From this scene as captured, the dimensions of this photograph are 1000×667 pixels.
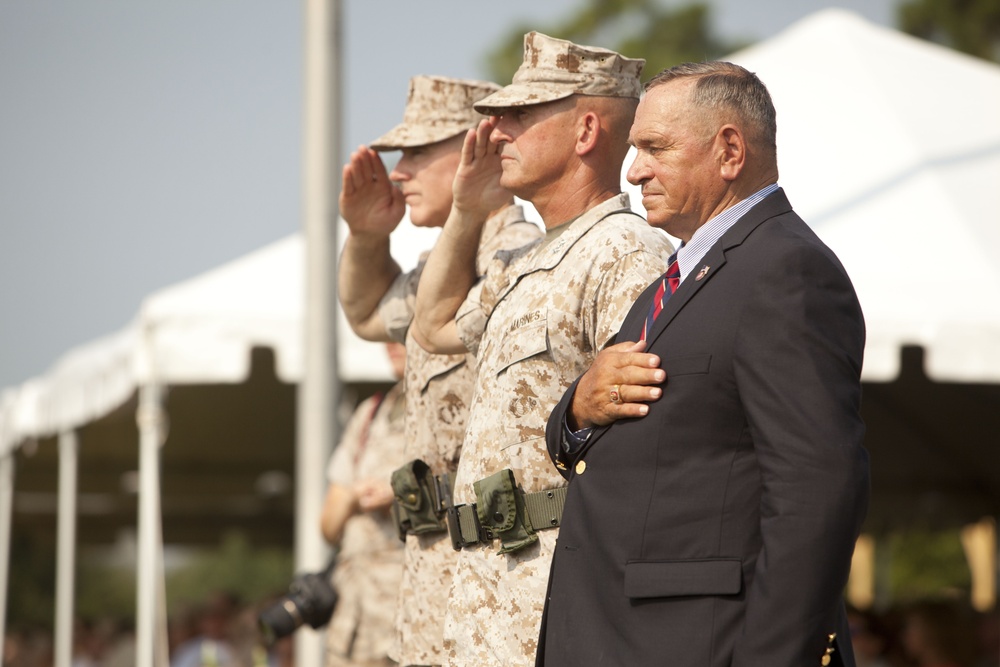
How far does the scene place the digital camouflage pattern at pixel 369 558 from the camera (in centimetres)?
465

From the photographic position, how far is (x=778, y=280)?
2.03 meters

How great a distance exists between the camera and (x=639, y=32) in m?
34.1

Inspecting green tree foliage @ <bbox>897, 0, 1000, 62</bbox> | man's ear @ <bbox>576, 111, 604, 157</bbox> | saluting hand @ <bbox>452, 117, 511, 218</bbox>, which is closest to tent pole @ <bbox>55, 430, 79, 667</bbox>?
saluting hand @ <bbox>452, 117, 511, 218</bbox>

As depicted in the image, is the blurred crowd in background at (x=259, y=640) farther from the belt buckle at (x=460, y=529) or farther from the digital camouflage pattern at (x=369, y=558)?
the belt buckle at (x=460, y=529)

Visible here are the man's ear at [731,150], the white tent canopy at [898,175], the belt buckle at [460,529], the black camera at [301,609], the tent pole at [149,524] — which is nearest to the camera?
the man's ear at [731,150]

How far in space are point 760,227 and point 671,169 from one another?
7.5 inches

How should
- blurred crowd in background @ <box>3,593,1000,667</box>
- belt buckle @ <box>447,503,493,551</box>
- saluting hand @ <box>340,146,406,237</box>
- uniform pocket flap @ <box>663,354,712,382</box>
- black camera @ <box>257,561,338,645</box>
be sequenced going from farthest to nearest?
blurred crowd in background @ <box>3,593,1000,667</box> < black camera @ <box>257,561,338,645</box> < saluting hand @ <box>340,146,406,237</box> < belt buckle @ <box>447,503,493,551</box> < uniform pocket flap @ <box>663,354,712,382</box>

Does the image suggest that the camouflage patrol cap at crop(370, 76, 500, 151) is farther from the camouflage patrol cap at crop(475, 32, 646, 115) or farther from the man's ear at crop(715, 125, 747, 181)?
the man's ear at crop(715, 125, 747, 181)

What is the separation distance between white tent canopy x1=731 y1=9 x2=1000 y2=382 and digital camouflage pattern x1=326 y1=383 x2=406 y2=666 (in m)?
1.71

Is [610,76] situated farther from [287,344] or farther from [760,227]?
[287,344]

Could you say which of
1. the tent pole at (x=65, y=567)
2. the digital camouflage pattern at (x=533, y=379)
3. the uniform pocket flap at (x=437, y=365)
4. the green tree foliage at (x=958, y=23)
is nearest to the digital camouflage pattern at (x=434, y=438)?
the uniform pocket flap at (x=437, y=365)

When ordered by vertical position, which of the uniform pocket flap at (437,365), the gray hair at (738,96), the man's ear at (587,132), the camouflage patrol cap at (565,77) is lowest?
the uniform pocket flap at (437,365)

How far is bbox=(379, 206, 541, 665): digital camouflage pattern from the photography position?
337cm

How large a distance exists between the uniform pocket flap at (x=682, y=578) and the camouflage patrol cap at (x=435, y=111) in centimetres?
173
